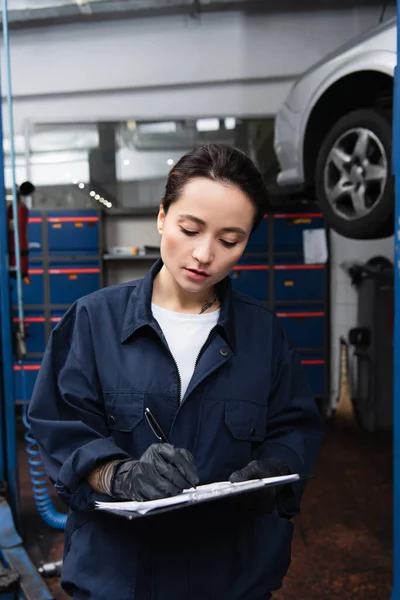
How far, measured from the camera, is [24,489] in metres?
3.43

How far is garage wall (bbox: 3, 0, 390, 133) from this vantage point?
5012mm

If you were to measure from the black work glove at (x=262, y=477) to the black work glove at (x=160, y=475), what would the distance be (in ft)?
0.33

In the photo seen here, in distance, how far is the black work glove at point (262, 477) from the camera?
0.93 metres

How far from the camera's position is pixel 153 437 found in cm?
99

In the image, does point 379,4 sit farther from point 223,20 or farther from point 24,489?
point 24,489

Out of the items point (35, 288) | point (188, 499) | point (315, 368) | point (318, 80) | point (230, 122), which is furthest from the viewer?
point (230, 122)

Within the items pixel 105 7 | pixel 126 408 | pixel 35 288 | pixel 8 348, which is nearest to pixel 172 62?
pixel 105 7

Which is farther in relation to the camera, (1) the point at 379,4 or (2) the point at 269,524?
(1) the point at 379,4

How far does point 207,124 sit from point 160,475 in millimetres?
4780

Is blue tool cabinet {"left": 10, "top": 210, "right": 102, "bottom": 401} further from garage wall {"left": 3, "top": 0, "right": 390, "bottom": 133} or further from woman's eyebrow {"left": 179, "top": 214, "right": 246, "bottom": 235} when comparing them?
woman's eyebrow {"left": 179, "top": 214, "right": 246, "bottom": 235}

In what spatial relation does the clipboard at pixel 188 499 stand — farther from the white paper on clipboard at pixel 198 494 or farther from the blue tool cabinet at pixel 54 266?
the blue tool cabinet at pixel 54 266

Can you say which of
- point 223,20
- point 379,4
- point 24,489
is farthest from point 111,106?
point 24,489

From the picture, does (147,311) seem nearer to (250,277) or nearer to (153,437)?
(153,437)

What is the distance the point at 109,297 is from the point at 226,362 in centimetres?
27
